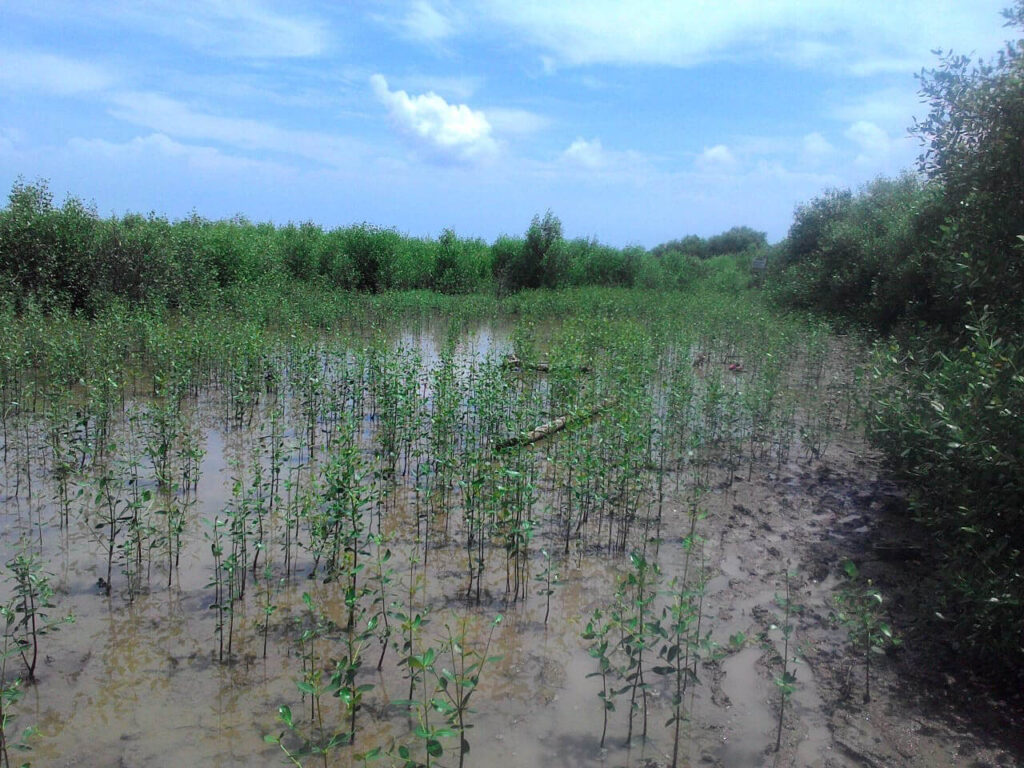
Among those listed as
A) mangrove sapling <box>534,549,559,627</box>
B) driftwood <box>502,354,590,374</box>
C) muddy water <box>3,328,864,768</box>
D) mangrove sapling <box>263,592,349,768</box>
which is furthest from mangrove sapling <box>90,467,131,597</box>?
driftwood <box>502,354,590,374</box>

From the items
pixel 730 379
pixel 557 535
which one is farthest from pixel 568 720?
pixel 730 379

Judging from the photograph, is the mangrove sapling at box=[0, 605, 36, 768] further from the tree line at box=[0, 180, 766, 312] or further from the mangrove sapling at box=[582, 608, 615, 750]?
the tree line at box=[0, 180, 766, 312]

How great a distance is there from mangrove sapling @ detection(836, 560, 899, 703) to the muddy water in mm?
505

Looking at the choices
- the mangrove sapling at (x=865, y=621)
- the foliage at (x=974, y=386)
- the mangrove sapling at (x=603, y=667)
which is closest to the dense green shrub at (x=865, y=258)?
the foliage at (x=974, y=386)

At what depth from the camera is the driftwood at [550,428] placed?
725cm

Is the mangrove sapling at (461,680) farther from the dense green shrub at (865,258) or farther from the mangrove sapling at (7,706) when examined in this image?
the dense green shrub at (865,258)

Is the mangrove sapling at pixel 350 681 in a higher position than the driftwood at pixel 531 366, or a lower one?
lower

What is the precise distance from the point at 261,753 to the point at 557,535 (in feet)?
10.9

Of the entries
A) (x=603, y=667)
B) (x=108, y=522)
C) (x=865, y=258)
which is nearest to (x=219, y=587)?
(x=108, y=522)

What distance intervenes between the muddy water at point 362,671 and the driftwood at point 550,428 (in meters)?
1.10

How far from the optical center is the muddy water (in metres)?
3.86

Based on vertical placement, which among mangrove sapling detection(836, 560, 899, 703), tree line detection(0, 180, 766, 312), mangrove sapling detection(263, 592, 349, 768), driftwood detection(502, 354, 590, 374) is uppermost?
tree line detection(0, 180, 766, 312)

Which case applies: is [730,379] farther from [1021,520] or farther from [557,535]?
[1021,520]

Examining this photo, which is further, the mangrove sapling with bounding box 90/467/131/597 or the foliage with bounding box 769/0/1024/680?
the mangrove sapling with bounding box 90/467/131/597
